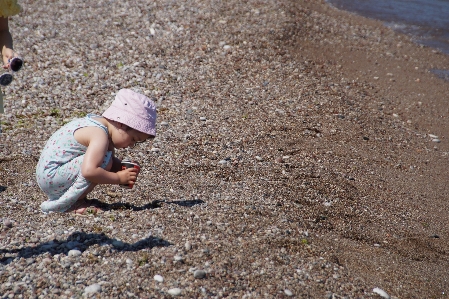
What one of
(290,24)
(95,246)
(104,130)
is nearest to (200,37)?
(290,24)

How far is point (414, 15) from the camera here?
15242mm

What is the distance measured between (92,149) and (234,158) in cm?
Answer: 216

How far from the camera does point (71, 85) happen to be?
8.17 meters

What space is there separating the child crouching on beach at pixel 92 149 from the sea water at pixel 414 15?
9.99 metres

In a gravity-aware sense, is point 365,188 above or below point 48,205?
below

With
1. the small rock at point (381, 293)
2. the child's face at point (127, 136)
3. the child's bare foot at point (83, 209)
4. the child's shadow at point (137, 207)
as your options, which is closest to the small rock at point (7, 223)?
the child's bare foot at point (83, 209)

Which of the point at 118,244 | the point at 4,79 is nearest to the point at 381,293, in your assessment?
the point at 118,244

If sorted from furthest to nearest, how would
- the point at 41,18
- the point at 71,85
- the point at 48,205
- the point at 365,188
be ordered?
the point at 41,18, the point at 71,85, the point at 365,188, the point at 48,205

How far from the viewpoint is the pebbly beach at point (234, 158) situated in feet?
13.9

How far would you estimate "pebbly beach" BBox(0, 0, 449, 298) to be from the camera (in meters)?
4.25

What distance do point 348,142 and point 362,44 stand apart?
17.0 feet

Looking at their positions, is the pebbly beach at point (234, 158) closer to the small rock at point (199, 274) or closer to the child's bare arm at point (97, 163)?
the small rock at point (199, 274)

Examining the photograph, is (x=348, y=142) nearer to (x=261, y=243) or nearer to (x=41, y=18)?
(x=261, y=243)

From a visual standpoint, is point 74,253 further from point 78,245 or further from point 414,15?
point 414,15
